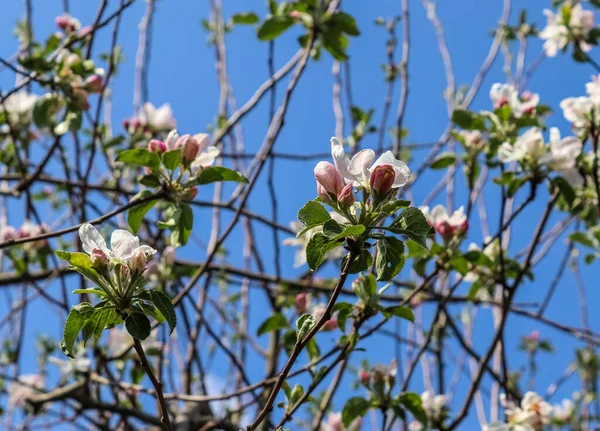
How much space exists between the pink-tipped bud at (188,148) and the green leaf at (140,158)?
62mm

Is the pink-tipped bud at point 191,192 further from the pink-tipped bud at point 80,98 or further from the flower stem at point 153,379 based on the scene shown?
the pink-tipped bud at point 80,98

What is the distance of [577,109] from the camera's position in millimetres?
1875

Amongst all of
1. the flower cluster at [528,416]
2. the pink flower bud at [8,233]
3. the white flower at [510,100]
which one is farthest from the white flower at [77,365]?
the white flower at [510,100]

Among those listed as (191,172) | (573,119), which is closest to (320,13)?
(573,119)

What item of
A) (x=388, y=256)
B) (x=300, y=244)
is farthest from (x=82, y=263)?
(x=300, y=244)

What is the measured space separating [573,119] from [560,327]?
900 mm

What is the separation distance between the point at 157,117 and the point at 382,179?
1.67 m

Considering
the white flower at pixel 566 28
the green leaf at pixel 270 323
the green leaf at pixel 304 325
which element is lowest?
the green leaf at pixel 304 325

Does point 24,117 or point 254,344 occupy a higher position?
point 24,117

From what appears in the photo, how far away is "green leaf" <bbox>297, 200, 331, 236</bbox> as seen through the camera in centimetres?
90

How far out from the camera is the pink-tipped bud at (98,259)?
2.95 ft

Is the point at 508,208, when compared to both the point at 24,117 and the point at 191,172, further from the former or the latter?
the point at 24,117

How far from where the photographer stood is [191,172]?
145 cm

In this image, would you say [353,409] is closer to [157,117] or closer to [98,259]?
[98,259]
